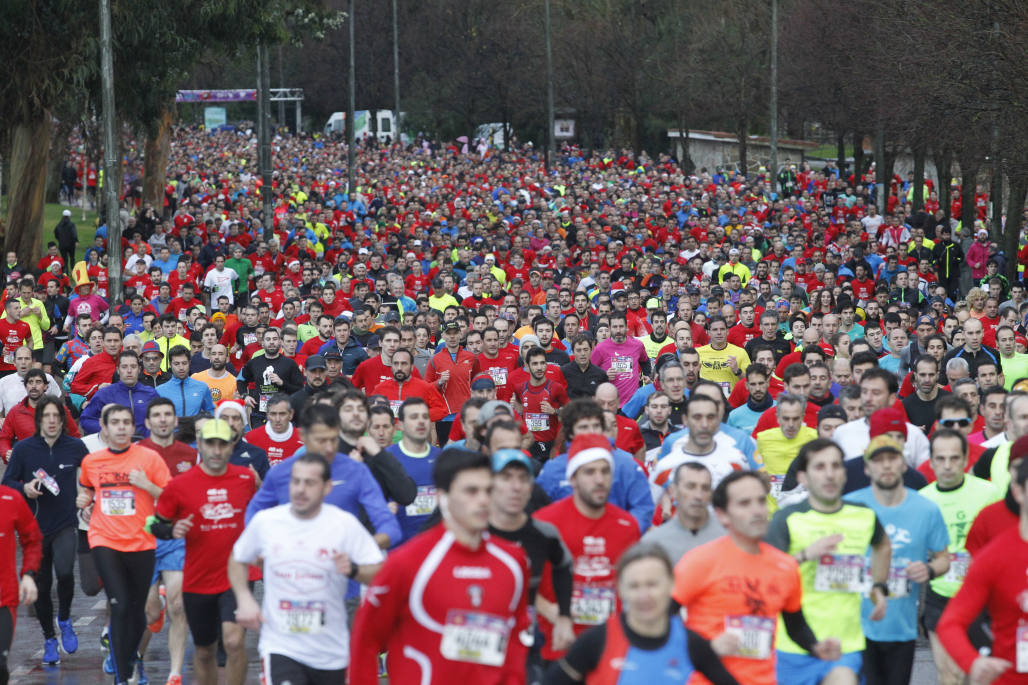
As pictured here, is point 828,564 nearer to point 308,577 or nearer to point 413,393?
point 308,577

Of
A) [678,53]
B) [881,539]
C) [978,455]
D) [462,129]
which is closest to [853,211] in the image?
[678,53]

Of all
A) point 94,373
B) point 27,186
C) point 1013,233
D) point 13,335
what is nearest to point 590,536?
point 94,373

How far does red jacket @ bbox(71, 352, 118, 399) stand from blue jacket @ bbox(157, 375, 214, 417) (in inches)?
94.0

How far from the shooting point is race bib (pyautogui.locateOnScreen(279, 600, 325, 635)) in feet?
24.1

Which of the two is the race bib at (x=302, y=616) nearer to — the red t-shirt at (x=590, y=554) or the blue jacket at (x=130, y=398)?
the red t-shirt at (x=590, y=554)

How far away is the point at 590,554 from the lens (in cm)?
760

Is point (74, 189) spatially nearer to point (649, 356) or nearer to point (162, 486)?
point (649, 356)

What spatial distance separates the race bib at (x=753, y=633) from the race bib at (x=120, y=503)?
4734 millimetres

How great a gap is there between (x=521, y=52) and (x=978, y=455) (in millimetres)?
61858

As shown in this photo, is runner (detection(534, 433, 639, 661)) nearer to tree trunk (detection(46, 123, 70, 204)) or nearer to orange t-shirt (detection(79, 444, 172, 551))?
orange t-shirt (detection(79, 444, 172, 551))

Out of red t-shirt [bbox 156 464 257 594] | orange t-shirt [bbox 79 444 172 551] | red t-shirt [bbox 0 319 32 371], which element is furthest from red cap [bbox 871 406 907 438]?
red t-shirt [bbox 0 319 32 371]

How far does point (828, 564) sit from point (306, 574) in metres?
2.29

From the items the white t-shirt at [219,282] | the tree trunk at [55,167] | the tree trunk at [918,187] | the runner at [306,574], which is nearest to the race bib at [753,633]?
the runner at [306,574]

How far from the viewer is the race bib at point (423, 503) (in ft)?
33.0
